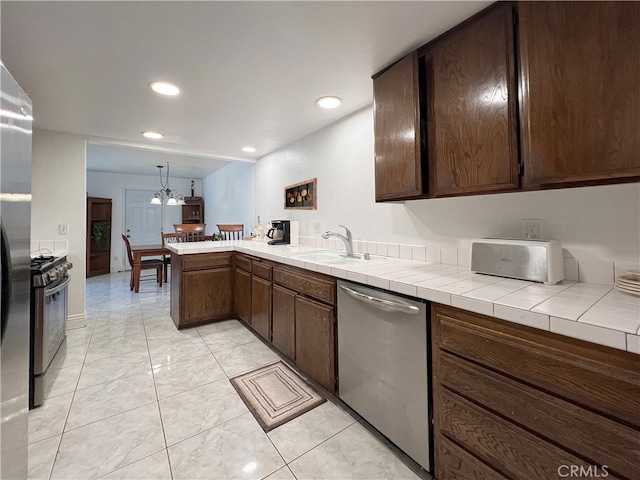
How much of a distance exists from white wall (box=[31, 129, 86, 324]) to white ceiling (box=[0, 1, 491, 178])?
0.28 metres

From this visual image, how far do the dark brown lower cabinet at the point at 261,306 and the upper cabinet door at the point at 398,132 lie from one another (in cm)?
130

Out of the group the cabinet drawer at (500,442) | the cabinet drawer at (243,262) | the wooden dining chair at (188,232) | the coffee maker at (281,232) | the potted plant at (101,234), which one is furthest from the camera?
the potted plant at (101,234)

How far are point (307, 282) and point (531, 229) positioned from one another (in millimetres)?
1318

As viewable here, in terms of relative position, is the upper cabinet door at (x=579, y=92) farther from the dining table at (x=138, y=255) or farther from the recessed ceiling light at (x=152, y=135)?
the dining table at (x=138, y=255)

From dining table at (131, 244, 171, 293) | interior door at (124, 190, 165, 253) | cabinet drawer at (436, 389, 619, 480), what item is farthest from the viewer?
interior door at (124, 190, 165, 253)

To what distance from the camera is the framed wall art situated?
292 cm

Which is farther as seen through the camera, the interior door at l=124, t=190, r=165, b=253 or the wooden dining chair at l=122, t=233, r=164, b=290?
the interior door at l=124, t=190, r=165, b=253

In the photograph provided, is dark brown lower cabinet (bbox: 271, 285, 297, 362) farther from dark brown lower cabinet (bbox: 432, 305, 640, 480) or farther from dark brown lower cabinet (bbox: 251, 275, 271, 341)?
dark brown lower cabinet (bbox: 432, 305, 640, 480)

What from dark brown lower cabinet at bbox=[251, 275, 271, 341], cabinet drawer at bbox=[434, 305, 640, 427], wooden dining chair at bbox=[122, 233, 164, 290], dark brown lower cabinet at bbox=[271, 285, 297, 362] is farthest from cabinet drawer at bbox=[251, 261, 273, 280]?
wooden dining chair at bbox=[122, 233, 164, 290]

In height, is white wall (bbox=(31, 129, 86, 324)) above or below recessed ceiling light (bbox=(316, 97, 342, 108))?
Answer: below

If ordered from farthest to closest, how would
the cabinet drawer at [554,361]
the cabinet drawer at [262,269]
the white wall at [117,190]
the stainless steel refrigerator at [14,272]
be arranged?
the white wall at [117,190] < the cabinet drawer at [262,269] < the stainless steel refrigerator at [14,272] < the cabinet drawer at [554,361]

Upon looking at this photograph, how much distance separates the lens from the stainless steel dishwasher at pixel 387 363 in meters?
1.18

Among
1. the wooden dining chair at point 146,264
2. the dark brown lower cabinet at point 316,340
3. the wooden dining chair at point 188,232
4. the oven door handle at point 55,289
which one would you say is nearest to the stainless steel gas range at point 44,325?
the oven door handle at point 55,289

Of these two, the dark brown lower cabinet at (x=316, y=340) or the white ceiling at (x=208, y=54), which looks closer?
the white ceiling at (x=208, y=54)
